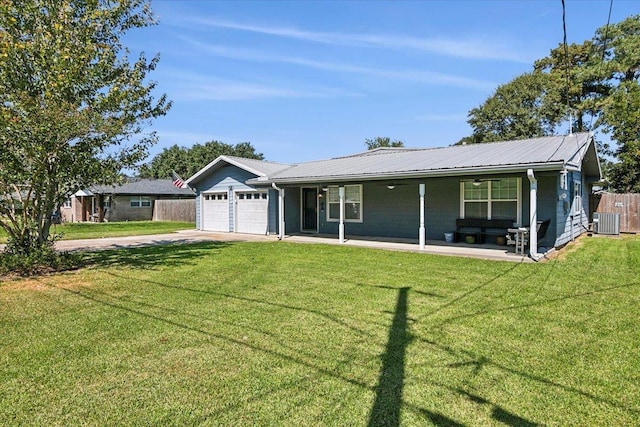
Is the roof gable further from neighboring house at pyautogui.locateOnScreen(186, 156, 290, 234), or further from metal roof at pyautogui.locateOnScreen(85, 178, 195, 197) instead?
metal roof at pyautogui.locateOnScreen(85, 178, 195, 197)

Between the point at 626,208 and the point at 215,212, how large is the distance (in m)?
18.1

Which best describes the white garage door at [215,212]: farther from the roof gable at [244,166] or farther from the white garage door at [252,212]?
the roof gable at [244,166]

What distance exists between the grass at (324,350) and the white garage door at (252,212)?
9649mm

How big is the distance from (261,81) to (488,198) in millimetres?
10851

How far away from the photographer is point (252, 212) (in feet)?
58.5

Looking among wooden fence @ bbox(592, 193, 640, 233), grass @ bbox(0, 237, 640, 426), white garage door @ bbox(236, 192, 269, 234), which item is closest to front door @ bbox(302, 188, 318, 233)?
white garage door @ bbox(236, 192, 269, 234)

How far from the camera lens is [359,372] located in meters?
3.53

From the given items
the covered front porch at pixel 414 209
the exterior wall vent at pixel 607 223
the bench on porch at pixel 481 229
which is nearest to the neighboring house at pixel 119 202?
the covered front porch at pixel 414 209

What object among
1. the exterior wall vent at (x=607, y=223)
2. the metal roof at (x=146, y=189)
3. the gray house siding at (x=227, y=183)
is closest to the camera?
the exterior wall vent at (x=607, y=223)

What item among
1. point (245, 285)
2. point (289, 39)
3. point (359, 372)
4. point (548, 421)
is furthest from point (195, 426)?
point (289, 39)

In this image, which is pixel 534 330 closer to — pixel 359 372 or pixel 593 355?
pixel 593 355

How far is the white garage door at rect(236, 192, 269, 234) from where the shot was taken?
17.4 metres

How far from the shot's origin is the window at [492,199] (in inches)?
465

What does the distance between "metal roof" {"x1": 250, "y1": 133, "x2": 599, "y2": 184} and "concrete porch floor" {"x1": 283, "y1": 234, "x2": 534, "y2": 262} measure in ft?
6.97
